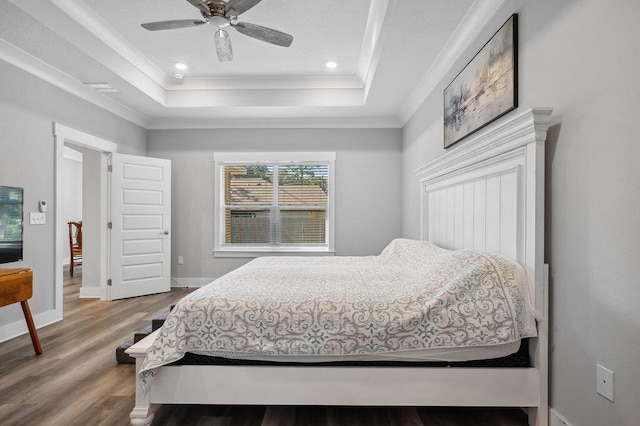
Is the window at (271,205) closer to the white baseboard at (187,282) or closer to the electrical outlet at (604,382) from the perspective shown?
the white baseboard at (187,282)

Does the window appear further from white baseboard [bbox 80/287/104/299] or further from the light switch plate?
the light switch plate

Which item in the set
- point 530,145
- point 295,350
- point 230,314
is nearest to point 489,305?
point 530,145

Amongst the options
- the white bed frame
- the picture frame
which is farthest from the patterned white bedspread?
the picture frame

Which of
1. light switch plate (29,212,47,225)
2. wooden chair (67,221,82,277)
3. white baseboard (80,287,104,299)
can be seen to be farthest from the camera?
wooden chair (67,221,82,277)

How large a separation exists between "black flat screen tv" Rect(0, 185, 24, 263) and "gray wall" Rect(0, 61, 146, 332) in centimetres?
16

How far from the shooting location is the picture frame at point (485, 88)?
77.3 inches

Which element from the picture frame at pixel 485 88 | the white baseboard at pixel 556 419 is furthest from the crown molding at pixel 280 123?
the white baseboard at pixel 556 419

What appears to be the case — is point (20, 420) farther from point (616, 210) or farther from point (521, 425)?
point (616, 210)

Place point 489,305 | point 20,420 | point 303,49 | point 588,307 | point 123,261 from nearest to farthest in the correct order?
point 588,307, point 489,305, point 20,420, point 303,49, point 123,261

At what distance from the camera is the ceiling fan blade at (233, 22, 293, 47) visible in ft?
7.80

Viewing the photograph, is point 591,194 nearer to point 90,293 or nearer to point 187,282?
point 187,282

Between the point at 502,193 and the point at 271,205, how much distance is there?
3.56 m

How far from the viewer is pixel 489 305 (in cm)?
163

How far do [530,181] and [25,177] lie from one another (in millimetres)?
4063
